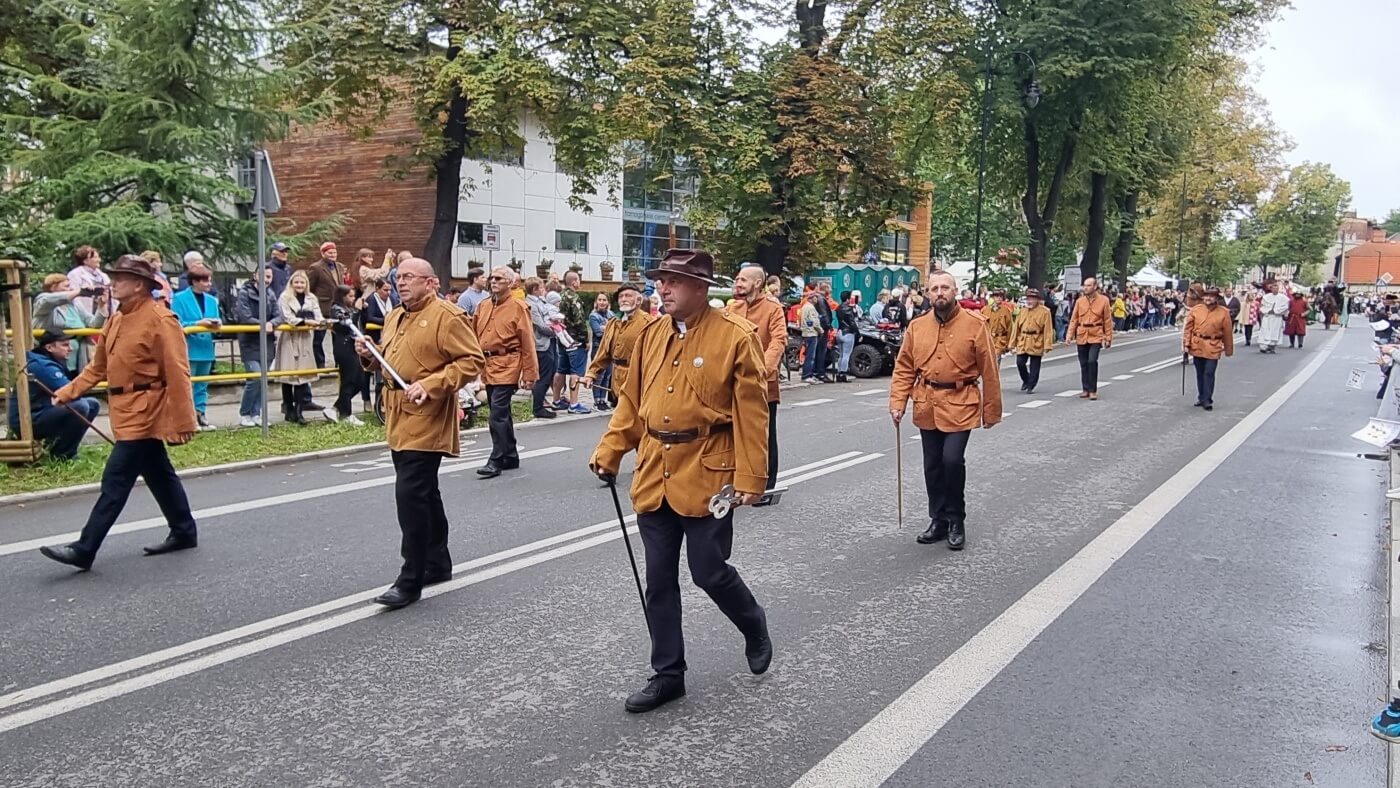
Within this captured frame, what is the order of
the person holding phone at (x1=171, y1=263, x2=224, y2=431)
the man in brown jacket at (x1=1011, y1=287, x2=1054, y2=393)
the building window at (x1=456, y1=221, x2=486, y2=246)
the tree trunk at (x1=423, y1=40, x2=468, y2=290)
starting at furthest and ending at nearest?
the building window at (x1=456, y1=221, x2=486, y2=246) → the tree trunk at (x1=423, y1=40, x2=468, y2=290) → the man in brown jacket at (x1=1011, y1=287, x2=1054, y2=393) → the person holding phone at (x1=171, y1=263, x2=224, y2=431)

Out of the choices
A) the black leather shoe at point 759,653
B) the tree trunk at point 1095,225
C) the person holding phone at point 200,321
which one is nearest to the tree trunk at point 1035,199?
the tree trunk at point 1095,225

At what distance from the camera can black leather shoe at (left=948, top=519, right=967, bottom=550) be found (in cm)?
716

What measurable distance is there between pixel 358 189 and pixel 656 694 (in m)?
33.5

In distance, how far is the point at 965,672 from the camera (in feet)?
16.0

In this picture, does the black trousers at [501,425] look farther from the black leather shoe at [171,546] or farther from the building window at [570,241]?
the building window at [570,241]

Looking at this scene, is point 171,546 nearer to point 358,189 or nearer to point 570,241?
point 358,189

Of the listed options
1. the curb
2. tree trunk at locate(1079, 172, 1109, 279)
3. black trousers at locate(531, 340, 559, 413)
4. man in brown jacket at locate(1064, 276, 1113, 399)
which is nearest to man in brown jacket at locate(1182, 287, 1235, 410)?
man in brown jacket at locate(1064, 276, 1113, 399)

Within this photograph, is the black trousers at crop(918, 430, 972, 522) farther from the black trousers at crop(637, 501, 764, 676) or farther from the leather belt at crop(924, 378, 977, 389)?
the black trousers at crop(637, 501, 764, 676)

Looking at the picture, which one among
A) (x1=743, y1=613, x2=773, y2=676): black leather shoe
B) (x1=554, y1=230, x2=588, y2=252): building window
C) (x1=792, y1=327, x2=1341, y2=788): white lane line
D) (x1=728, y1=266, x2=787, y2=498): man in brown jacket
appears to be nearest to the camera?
(x1=792, y1=327, x2=1341, y2=788): white lane line

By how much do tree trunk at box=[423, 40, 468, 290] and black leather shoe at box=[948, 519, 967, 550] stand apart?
19.5 metres

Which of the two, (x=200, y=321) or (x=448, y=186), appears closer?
(x=200, y=321)

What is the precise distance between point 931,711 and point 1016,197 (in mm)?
36029

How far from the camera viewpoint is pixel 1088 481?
9.70 m

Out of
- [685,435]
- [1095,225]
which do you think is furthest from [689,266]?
[1095,225]
